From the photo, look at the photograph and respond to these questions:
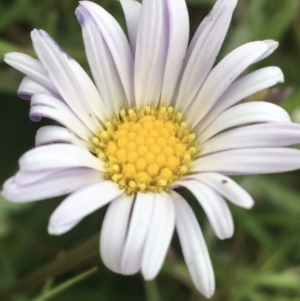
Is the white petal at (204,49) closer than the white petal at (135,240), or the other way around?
the white petal at (135,240)

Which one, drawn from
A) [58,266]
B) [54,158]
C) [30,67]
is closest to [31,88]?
[30,67]

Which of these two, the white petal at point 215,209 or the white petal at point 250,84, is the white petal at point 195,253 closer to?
the white petal at point 215,209

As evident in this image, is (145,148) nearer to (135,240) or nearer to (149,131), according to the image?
(149,131)

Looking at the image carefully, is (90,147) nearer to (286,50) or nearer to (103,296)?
(103,296)

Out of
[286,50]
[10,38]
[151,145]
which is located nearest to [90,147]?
[151,145]

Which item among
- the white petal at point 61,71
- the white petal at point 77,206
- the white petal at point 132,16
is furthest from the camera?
the white petal at point 132,16

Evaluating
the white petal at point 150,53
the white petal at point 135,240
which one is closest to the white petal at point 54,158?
the white petal at point 135,240
